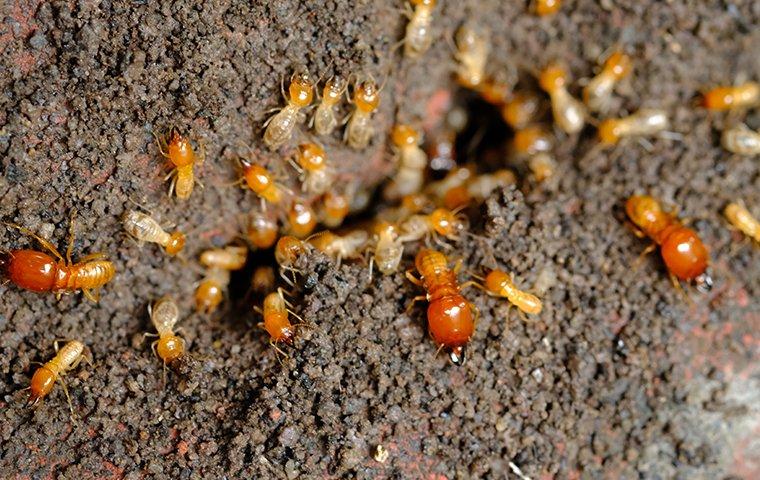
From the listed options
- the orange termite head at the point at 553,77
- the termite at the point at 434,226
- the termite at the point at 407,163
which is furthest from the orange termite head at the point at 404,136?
the orange termite head at the point at 553,77

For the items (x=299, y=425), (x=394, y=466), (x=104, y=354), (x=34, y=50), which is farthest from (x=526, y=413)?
Result: (x=34, y=50)

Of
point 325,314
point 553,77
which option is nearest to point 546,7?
point 553,77

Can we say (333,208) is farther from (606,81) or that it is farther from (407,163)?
(606,81)

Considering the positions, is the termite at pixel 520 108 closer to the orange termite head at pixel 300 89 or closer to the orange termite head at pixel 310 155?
the orange termite head at pixel 310 155

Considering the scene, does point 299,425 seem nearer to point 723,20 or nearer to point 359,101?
point 359,101

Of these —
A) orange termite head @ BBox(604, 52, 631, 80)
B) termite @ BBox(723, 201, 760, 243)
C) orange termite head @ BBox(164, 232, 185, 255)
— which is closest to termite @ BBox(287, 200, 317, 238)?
orange termite head @ BBox(164, 232, 185, 255)

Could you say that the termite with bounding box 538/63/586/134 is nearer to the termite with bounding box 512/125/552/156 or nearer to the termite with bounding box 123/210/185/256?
the termite with bounding box 512/125/552/156
